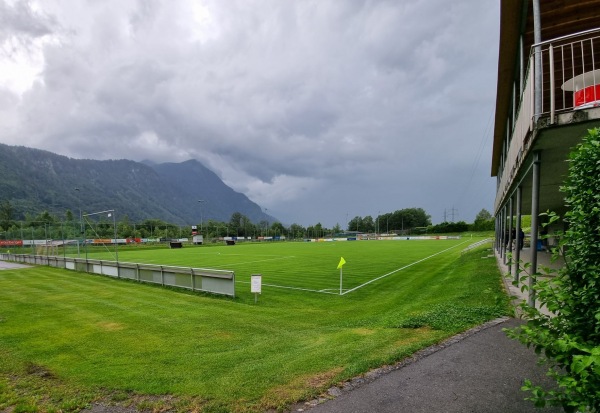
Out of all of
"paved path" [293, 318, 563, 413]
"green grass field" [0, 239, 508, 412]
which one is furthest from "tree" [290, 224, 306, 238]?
"paved path" [293, 318, 563, 413]

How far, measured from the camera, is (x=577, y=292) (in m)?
2.42

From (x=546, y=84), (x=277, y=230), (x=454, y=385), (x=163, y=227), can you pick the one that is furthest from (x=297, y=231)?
(x=454, y=385)

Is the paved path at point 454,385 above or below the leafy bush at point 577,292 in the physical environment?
below

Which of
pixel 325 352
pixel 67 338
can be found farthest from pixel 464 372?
→ pixel 67 338

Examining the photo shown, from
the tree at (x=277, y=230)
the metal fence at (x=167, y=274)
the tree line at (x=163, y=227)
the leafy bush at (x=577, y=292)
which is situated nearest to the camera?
the leafy bush at (x=577, y=292)

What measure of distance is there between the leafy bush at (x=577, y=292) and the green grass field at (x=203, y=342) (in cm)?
39

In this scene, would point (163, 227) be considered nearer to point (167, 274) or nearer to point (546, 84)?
point (167, 274)

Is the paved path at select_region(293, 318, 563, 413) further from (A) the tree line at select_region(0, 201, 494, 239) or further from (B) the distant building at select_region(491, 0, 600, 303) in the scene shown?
(A) the tree line at select_region(0, 201, 494, 239)

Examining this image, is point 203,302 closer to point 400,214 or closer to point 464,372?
point 464,372

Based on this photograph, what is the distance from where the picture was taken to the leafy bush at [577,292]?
227 centimetres

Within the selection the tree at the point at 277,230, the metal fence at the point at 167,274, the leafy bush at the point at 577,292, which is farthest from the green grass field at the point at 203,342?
the tree at the point at 277,230

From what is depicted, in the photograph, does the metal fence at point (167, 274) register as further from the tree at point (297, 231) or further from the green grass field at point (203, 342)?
the tree at point (297, 231)

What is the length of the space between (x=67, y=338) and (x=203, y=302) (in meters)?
4.51

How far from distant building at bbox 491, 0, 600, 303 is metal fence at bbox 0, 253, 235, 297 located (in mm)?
9511
